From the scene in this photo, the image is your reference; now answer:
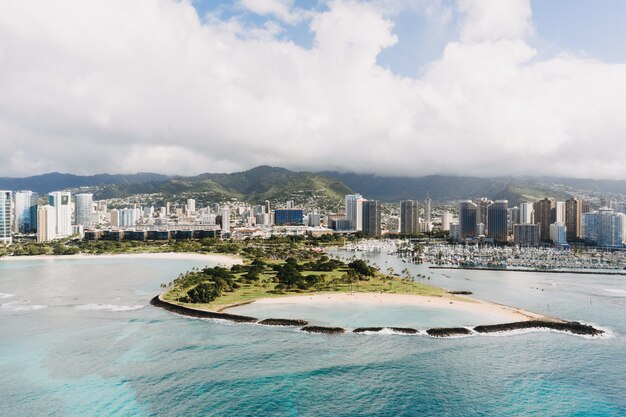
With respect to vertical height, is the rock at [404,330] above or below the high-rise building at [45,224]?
below

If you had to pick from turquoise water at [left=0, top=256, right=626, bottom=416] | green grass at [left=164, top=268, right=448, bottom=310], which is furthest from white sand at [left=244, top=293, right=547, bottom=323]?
turquoise water at [left=0, top=256, right=626, bottom=416]

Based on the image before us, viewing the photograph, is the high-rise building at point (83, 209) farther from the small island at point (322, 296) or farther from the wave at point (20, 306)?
the wave at point (20, 306)

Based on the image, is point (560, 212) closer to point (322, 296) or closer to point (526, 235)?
point (526, 235)

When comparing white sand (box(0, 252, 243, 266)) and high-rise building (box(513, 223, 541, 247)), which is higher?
high-rise building (box(513, 223, 541, 247))

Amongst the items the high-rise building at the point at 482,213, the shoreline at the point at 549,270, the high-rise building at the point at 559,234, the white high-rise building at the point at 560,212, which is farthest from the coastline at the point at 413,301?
the white high-rise building at the point at 560,212

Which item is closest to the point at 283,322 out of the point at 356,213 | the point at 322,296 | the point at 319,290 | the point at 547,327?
the point at 322,296

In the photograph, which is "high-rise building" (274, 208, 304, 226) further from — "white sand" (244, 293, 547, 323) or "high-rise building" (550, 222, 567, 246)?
"white sand" (244, 293, 547, 323)

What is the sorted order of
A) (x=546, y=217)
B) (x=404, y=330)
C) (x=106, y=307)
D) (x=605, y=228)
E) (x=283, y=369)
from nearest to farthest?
(x=283, y=369), (x=404, y=330), (x=106, y=307), (x=605, y=228), (x=546, y=217)
